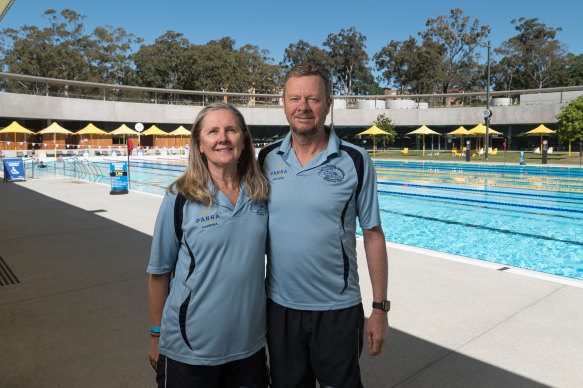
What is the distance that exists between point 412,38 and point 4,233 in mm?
63158

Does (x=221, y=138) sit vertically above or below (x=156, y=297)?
above

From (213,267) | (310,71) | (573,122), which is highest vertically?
(573,122)

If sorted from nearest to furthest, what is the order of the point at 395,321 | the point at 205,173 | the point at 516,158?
1. the point at 205,173
2. the point at 395,321
3. the point at 516,158

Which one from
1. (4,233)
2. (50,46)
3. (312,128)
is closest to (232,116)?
(312,128)

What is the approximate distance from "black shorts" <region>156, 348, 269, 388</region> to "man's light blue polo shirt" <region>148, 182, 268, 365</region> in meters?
0.04

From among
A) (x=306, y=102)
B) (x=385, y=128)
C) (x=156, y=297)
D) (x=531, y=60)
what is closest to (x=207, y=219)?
(x=156, y=297)

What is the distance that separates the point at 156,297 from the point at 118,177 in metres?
10.7

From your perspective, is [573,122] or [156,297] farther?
[573,122]

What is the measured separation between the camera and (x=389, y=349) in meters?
3.22

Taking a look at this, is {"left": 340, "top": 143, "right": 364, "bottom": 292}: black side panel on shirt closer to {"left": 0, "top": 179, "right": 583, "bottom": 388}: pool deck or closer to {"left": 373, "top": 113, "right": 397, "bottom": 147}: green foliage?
{"left": 0, "top": 179, "right": 583, "bottom": 388}: pool deck

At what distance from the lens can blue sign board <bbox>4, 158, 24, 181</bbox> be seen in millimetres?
15211

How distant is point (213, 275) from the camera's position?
1.75m

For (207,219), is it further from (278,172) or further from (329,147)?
(329,147)

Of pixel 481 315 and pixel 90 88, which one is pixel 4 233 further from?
pixel 90 88
